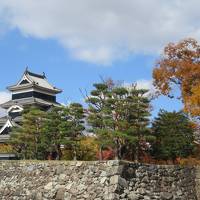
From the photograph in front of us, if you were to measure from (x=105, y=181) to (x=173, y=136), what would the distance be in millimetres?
7000

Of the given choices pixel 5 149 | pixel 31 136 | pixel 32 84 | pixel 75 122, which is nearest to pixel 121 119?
pixel 75 122

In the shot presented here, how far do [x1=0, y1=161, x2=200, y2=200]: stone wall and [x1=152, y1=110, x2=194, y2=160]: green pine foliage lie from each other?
4.60m

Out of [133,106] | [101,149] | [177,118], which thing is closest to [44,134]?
[101,149]

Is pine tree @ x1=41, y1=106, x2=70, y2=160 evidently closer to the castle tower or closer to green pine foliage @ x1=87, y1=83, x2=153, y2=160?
green pine foliage @ x1=87, y1=83, x2=153, y2=160

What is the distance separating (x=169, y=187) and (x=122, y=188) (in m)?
1.97

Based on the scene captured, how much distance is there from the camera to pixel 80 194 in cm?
1689

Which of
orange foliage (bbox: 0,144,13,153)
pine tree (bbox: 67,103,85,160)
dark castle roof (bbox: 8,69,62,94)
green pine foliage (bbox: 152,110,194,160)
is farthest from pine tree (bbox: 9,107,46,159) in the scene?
dark castle roof (bbox: 8,69,62,94)

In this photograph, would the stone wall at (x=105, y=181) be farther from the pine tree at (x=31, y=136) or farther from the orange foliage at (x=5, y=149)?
the orange foliage at (x=5, y=149)

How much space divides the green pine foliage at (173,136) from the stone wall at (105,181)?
4602mm

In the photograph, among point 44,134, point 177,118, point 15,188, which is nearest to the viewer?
point 15,188

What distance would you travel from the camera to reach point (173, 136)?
2247cm

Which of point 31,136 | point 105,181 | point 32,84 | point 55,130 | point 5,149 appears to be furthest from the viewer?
point 32,84

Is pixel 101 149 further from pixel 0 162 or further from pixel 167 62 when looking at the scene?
pixel 167 62

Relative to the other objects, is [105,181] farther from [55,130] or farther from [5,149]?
[5,149]
